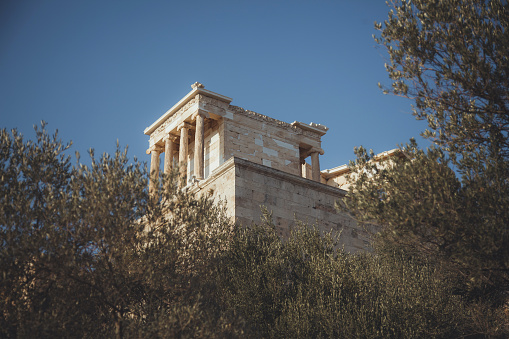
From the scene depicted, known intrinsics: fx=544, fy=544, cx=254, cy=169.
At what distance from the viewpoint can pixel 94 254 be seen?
9656 mm

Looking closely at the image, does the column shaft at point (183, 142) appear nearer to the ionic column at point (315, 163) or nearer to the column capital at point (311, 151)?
the column capital at point (311, 151)

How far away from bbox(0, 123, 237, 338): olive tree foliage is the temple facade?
4549mm

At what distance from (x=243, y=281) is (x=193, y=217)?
6.39 feet

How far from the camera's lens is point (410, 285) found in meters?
12.3

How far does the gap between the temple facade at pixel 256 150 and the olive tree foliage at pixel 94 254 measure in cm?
455

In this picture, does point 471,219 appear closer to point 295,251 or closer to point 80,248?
point 295,251

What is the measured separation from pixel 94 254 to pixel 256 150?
52.6ft

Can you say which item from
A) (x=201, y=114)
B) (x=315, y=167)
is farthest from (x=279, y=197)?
(x=315, y=167)

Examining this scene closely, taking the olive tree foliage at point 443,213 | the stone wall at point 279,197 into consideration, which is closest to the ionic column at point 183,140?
the stone wall at point 279,197

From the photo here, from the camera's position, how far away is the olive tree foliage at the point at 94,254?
8.98m

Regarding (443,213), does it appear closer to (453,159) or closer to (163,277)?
(453,159)

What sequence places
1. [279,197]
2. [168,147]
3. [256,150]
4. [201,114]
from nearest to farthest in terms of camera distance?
[279,197] < [201,114] < [256,150] < [168,147]

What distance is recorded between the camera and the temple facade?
1505cm

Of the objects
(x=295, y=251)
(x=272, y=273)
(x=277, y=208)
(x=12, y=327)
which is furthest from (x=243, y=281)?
(x=12, y=327)
